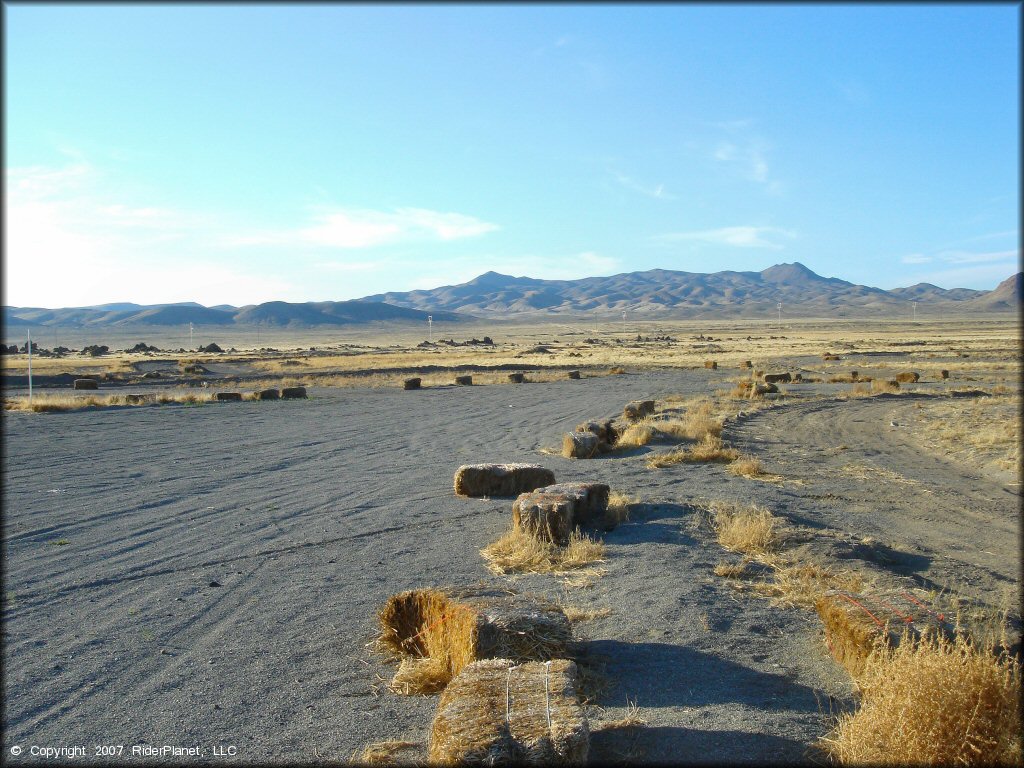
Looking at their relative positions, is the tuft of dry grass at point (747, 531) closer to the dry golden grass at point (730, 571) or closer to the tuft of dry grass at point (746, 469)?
the dry golden grass at point (730, 571)

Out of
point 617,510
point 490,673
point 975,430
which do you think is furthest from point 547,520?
point 975,430

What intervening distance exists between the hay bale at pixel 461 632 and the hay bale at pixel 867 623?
2.04 meters

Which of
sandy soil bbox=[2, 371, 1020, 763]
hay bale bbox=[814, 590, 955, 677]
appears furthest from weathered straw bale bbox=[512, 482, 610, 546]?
hay bale bbox=[814, 590, 955, 677]

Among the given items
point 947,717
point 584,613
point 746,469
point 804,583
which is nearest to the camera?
point 947,717

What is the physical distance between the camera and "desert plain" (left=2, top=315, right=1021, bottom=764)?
5020 millimetres

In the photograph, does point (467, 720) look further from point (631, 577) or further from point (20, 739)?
point (631, 577)

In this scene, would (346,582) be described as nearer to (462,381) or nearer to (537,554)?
(537,554)

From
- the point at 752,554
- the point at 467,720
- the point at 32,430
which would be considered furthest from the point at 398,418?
the point at 467,720

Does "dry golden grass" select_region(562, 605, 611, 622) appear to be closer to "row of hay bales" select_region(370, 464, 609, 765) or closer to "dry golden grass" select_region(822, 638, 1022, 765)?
"row of hay bales" select_region(370, 464, 609, 765)

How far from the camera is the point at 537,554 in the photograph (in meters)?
8.52

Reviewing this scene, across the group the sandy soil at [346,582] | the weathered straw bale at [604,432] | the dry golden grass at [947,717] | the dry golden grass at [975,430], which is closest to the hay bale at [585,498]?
the sandy soil at [346,582]

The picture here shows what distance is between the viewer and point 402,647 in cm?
607

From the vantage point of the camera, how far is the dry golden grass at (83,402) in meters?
27.7

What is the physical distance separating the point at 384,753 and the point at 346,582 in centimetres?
375
